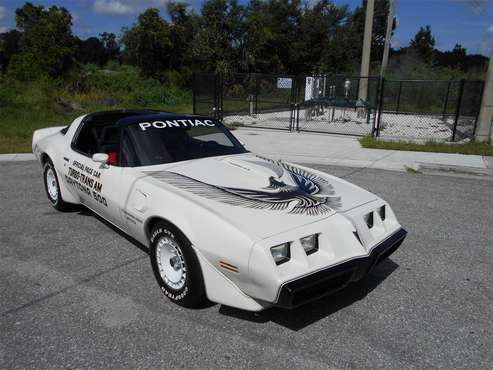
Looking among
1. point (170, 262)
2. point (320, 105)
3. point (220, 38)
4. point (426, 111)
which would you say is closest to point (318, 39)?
point (220, 38)

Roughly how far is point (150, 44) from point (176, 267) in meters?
27.4

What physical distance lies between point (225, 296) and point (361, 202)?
4.76 feet

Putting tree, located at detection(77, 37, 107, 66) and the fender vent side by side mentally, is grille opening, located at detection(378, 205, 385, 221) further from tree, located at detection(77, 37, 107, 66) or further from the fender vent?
tree, located at detection(77, 37, 107, 66)

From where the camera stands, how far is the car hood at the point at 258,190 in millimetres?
2891

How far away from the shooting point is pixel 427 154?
10.0 m

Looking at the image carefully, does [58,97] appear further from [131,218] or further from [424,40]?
[424,40]

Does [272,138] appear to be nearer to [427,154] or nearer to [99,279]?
[427,154]

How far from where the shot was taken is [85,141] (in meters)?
4.83

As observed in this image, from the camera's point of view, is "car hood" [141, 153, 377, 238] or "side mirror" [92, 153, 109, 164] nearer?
"car hood" [141, 153, 377, 238]

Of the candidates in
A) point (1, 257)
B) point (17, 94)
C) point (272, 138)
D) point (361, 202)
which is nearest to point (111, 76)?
point (17, 94)

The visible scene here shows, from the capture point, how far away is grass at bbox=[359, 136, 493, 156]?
33.4 feet

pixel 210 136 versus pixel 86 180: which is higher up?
pixel 210 136

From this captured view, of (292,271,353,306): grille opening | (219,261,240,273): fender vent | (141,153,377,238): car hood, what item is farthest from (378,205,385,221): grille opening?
(219,261,240,273): fender vent

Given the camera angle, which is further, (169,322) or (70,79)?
(70,79)
